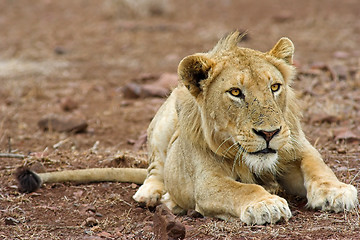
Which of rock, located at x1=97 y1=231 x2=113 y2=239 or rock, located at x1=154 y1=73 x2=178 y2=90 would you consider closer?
rock, located at x1=97 y1=231 x2=113 y2=239

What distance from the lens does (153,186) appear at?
519 centimetres

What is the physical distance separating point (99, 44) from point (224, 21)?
309cm

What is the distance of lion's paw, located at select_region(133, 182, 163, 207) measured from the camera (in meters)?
5.00

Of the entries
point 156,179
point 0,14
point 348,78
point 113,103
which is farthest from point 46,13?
point 156,179

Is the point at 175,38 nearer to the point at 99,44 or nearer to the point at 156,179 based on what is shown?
the point at 99,44

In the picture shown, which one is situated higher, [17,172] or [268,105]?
[268,105]

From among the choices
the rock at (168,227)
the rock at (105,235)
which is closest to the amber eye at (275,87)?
the rock at (168,227)

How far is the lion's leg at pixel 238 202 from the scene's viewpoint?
3.84m

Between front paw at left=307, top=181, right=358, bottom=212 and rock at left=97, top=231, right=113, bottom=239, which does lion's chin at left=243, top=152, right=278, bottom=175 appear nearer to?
front paw at left=307, top=181, right=358, bottom=212

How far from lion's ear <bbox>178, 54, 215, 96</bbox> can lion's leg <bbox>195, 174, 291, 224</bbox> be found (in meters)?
0.64

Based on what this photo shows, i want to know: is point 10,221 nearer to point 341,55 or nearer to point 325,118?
point 325,118

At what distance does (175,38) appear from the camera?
1370cm

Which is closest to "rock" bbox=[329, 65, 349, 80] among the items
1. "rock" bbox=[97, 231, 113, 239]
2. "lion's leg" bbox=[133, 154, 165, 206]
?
"lion's leg" bbox=[133, 154, 165, 206]

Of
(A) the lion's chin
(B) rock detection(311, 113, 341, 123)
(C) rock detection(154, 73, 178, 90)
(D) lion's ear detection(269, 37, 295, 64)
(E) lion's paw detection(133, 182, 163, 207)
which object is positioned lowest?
(C) rock detection(154, 73, 178, 90)
